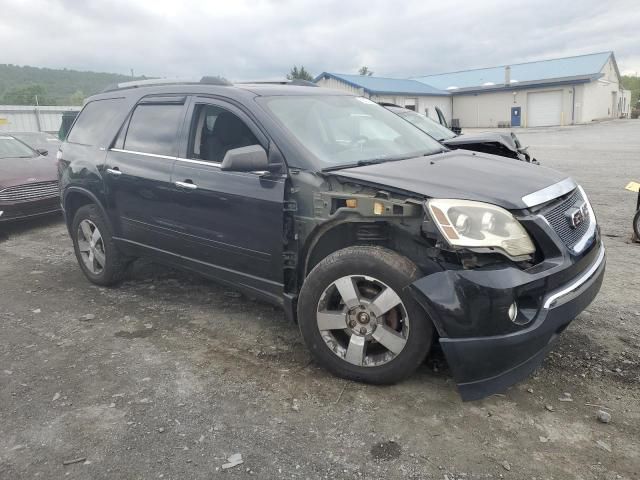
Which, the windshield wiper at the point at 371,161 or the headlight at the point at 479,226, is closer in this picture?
the headlight at the point at 479,226

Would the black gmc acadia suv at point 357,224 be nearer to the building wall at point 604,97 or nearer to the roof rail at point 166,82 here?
the roof rail at point 166,82

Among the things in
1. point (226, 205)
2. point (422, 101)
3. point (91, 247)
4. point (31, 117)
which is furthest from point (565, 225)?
point (422, 101)

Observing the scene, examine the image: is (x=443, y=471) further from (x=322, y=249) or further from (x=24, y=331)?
(x=24, y=331)

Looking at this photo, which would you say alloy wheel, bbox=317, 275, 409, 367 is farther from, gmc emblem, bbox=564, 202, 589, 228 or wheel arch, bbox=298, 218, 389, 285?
gmc emblem, bbox=564, 202, 589, 228

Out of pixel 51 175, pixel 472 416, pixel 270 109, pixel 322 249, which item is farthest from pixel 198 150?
pixel 51 175

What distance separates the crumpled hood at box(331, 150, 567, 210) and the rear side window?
9.25ft

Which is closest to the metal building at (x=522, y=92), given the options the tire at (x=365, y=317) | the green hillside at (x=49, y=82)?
the green hillside at (x=49, y=82)

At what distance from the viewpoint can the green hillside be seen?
5731cm

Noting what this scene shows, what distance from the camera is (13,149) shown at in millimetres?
9156

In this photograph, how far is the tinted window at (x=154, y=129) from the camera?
4164mm

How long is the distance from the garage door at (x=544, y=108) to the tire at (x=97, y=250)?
42.0 m

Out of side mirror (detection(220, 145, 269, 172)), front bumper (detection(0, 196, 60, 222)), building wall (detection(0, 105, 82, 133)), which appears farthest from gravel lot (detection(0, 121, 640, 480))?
building wall (detection(0, 105, 82, 133))

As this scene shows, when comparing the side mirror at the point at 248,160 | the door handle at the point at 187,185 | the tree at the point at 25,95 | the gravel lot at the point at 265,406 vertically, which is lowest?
the gravel lot at the point at 265,406

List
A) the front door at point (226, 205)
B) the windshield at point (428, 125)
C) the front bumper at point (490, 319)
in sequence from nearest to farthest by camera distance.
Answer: the front bumper at point (490, 319), the front door at point (226, 205), the windshield at point (428, 125)
